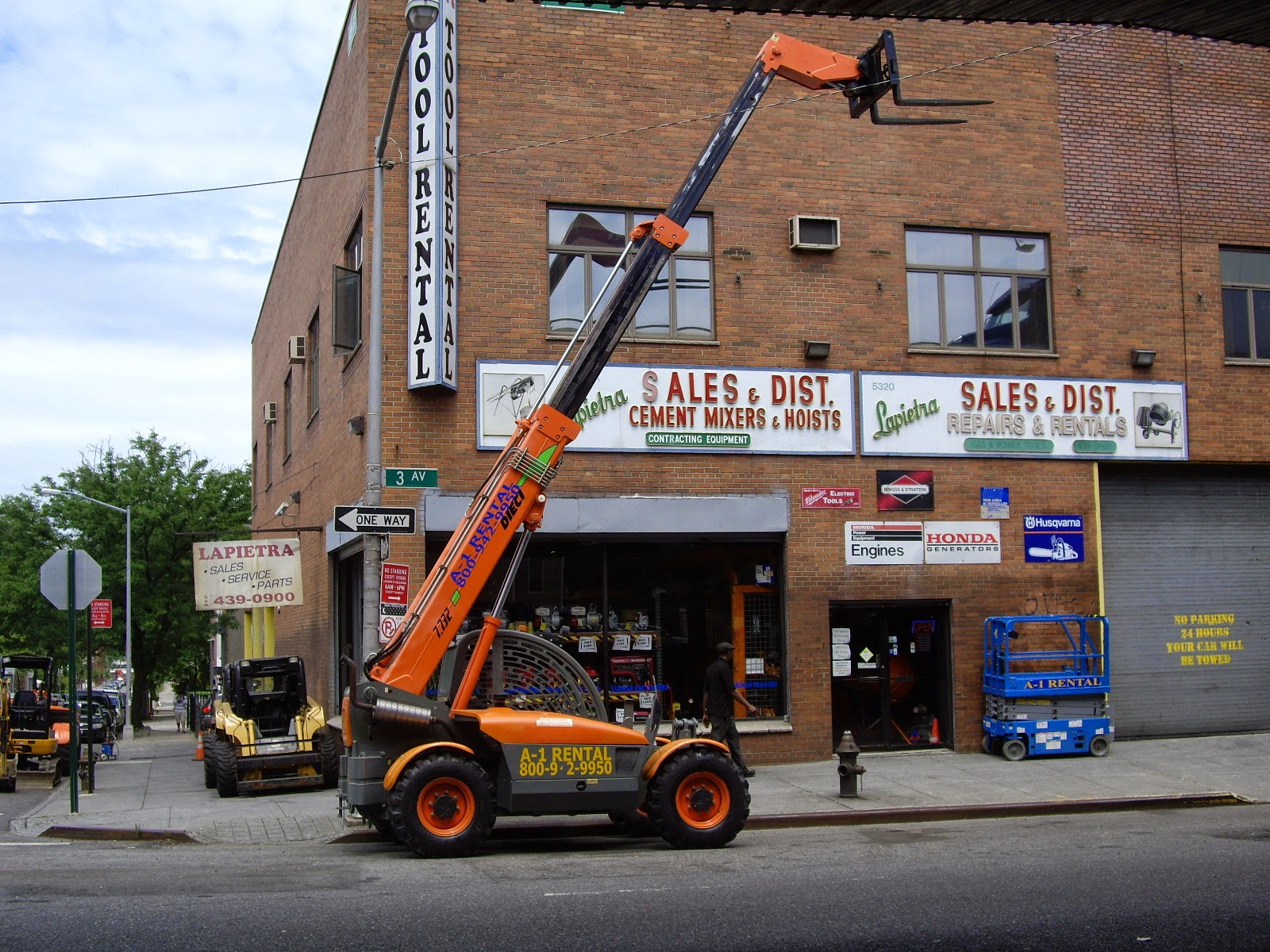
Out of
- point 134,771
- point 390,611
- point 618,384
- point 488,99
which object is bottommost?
point 134,771

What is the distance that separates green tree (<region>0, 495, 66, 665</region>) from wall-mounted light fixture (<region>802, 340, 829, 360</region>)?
3303cm

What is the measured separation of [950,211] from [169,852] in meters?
13.2

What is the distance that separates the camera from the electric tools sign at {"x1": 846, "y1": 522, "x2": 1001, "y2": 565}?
1748 centimetres

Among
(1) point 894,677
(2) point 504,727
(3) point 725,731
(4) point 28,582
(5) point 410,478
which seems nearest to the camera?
(2) point 504,727

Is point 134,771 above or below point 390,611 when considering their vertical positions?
below

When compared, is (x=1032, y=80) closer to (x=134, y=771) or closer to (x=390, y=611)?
(x=390, y=611)

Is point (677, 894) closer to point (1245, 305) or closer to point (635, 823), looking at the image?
point (635, 823)

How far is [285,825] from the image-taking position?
13320 millimetres

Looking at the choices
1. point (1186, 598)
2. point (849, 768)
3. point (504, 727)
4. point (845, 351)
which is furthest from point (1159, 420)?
point (504, 727)

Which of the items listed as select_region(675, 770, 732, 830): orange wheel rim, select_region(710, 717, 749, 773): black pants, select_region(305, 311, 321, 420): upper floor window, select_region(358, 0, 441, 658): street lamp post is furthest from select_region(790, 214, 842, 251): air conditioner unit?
select_region(305, 311, 321, 420): upper floor window

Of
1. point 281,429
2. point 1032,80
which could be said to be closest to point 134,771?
point 281,429

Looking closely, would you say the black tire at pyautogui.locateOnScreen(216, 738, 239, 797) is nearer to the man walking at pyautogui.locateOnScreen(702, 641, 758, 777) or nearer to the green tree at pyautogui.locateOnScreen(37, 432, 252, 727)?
the man walking at pyautogui.locateOnScreen(702, 641, 758, 777)

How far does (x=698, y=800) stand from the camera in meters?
11.1

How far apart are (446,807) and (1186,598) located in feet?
42.1
